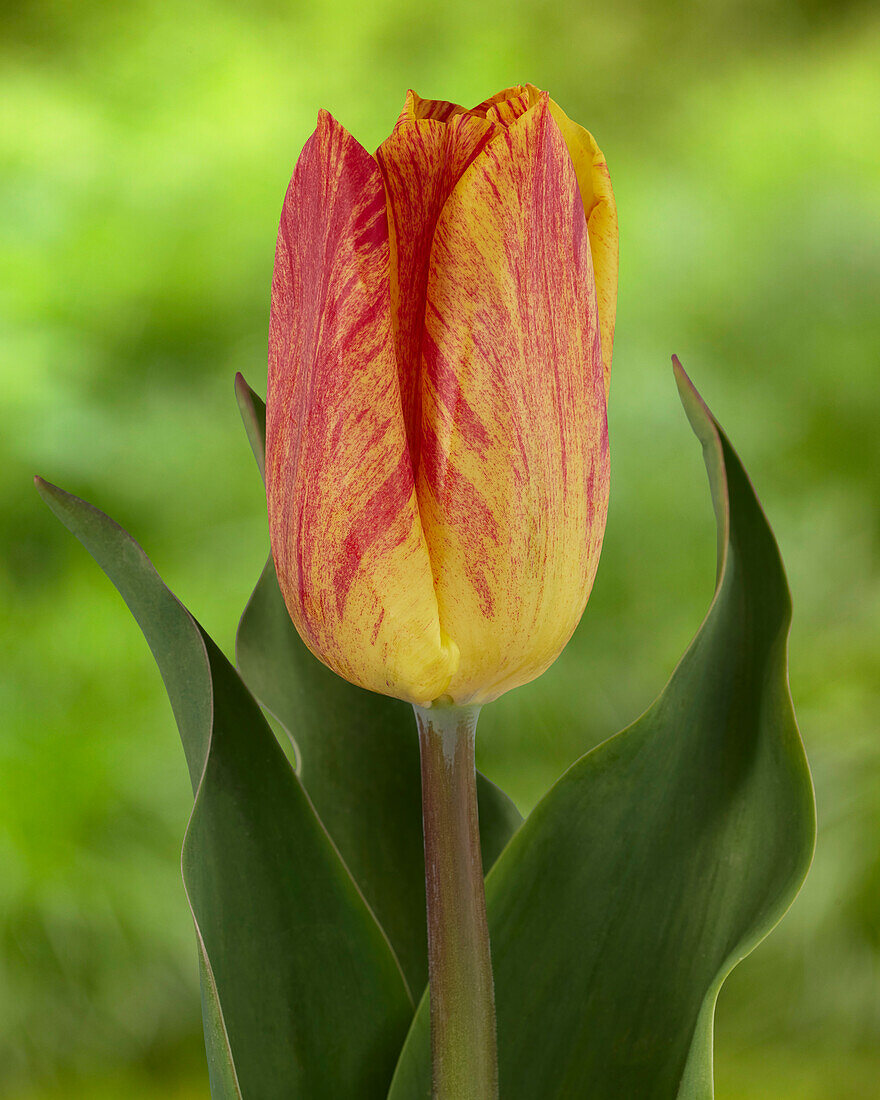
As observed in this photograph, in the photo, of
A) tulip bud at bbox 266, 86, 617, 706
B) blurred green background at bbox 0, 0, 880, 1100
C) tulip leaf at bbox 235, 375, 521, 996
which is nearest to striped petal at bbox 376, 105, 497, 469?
tulip bud at bbox 266, 86, 617, 706

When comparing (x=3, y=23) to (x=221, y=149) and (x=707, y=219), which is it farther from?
→ (x=707, y=219)

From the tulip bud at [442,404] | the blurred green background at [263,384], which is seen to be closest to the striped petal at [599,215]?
the tulip bud at [442,404]

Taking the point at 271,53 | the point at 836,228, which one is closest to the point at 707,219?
the point at 836,228

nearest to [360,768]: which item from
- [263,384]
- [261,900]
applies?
[261,900]

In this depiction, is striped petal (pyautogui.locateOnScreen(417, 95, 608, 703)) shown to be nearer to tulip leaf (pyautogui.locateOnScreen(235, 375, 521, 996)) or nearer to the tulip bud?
the tulip bud

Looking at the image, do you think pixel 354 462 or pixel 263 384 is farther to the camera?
pixel 263 384

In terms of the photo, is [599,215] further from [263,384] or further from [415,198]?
[263,384]
